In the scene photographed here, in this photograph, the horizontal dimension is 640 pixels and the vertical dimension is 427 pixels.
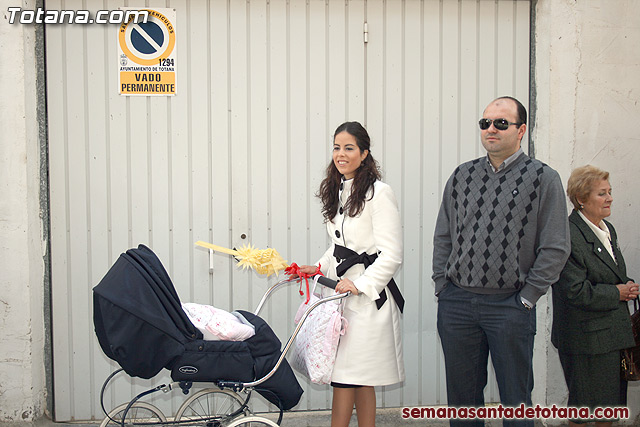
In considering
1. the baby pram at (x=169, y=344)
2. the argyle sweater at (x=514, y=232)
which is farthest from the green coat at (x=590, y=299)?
the baby pram at (x=169, y=344)

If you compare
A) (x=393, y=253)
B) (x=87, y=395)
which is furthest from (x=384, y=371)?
(x=87, y=395)

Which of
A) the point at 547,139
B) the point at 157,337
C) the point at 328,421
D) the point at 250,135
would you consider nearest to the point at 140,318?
the point at 157,337

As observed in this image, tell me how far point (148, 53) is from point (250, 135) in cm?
96

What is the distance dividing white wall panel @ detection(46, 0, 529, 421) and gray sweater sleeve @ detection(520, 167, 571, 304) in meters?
1.58

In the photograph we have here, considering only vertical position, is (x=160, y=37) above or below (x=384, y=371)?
above

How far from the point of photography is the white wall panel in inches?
181

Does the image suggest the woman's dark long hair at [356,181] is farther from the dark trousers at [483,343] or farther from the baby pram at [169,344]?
the dark trousers at [483,343]

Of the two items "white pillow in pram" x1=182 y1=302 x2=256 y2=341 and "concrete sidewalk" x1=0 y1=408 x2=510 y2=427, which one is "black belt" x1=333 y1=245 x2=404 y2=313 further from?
"concrete sidewalk" x1=0 y1=408 x2=510 y2=427

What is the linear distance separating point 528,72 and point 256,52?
82.6 inches

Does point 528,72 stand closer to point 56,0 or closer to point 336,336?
point 336,336

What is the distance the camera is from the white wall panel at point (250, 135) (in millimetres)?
4605

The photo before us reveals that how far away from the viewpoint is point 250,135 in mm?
4703

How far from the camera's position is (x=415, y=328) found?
16.1 ft

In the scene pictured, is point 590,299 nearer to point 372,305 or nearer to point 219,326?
point 372,305
